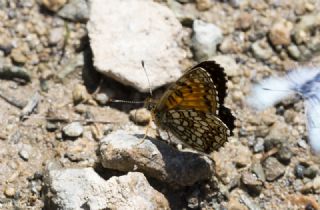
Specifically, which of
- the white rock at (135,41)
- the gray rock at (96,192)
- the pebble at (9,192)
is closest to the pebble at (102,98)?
the white rock at (135,41)

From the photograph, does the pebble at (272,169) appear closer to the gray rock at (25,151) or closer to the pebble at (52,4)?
the gray rock at (25,151)

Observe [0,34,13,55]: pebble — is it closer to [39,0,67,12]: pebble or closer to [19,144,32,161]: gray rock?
[39,0,67,12]: pebble

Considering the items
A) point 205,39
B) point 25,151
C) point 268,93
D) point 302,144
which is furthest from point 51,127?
point 302,144

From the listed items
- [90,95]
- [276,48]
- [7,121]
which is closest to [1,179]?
[7,121]

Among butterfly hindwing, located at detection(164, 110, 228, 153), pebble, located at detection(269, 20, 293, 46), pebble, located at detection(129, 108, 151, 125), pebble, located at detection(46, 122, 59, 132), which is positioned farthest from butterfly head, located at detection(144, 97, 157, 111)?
pebble, located at detection(269, 20, 293, 46)

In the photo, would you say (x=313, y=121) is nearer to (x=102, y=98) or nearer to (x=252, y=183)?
(x=252, y=183)

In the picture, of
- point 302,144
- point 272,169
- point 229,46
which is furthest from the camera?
point 229,46

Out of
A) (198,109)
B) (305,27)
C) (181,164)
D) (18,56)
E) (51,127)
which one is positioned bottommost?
(51,127)
